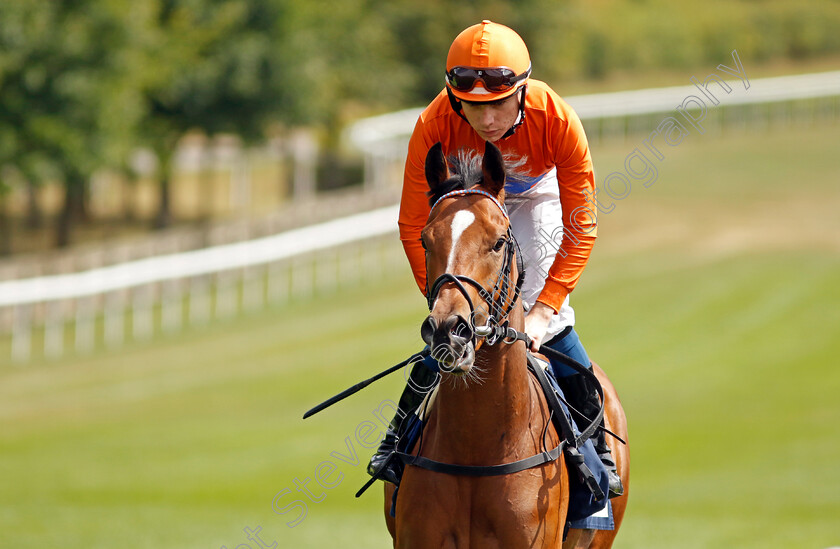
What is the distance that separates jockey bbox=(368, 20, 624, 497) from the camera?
414 centimetres

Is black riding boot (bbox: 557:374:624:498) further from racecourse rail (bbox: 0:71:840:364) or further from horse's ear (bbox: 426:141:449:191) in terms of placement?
racecourse rail (bbox: 0:71:840:364)

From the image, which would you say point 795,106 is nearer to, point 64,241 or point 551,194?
point 64,241

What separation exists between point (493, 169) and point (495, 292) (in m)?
0.47

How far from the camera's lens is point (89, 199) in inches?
1443

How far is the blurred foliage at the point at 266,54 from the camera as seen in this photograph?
23.6m

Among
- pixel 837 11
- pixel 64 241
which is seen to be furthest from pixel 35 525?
pixel 837 11

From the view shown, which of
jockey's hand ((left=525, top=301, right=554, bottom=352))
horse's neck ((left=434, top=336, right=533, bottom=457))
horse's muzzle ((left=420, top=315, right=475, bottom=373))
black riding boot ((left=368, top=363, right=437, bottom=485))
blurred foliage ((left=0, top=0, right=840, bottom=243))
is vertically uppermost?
horse's muzzle ((left=420, top=315, right=475, bottom=373))

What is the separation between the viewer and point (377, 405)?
13773mm

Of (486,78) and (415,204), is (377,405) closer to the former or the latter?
(415,204)

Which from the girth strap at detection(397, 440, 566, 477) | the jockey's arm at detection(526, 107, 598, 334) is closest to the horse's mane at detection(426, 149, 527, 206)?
the jockey's arm at detection(526, 107, 598, 334)

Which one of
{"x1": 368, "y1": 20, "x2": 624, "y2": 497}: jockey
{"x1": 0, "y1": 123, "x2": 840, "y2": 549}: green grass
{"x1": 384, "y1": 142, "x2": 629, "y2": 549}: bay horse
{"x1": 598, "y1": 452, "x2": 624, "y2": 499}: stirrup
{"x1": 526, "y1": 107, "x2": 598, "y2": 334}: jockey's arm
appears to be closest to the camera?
{"x1": 384, "y1": 142, "x2": 629, "y2": 549}: bay horse

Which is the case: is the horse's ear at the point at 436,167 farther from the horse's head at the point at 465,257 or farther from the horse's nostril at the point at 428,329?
the horse's nostril at the point at 428,329

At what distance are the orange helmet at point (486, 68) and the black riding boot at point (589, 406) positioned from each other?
4.79 ft

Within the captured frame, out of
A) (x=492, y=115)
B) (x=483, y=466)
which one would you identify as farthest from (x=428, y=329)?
(x=492, y=115)
